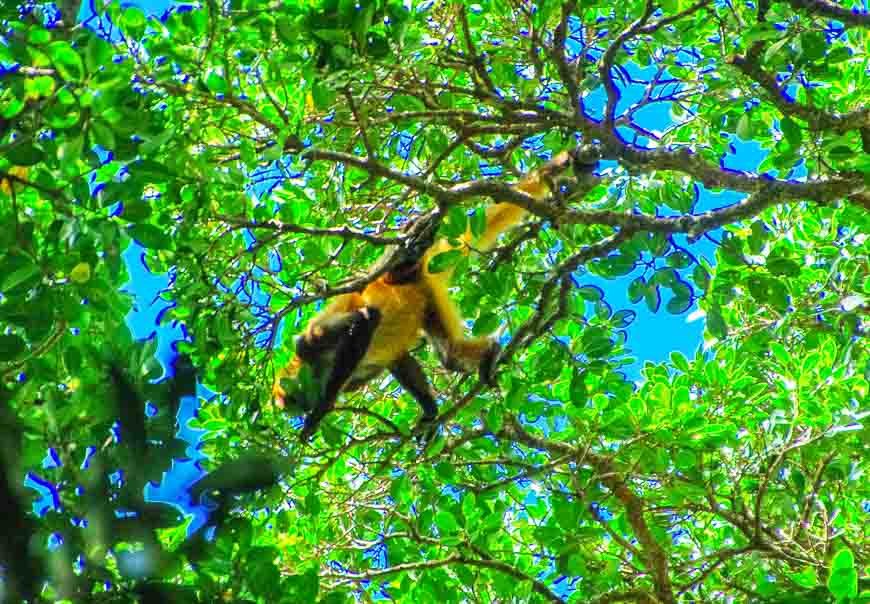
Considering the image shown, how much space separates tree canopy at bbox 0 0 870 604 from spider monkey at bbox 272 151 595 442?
258 mm

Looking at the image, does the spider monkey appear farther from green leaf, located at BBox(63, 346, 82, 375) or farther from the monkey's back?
green leaf, located at BBox(63, 346, 82, 375)

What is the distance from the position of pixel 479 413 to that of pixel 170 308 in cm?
157

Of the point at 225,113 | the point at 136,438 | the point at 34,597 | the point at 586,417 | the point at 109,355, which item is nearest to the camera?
the point at 34,597

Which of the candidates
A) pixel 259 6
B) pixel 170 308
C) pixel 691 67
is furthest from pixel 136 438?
pixel 691 67

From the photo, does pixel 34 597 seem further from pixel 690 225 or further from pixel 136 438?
pixel 690 225

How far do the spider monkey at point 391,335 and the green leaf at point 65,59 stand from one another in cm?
314

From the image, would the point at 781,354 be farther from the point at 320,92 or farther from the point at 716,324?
the point at 320,92

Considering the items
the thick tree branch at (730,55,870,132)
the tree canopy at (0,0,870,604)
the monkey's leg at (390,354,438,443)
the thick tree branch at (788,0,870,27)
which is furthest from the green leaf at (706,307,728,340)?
the monkey's leg at (390,354,438,443)

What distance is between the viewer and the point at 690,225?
3.94m

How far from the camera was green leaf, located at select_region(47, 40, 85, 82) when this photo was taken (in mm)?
2508

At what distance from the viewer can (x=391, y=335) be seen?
5996mm

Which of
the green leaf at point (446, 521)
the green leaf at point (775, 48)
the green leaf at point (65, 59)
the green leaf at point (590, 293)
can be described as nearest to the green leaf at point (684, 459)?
the green leaf at point (590, 293)

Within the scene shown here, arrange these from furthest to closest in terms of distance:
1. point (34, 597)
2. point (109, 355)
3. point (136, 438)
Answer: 1. point (109, 355)
2. point (136, 438)
3. point (34, 597)

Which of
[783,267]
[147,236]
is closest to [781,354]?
[783,267]
